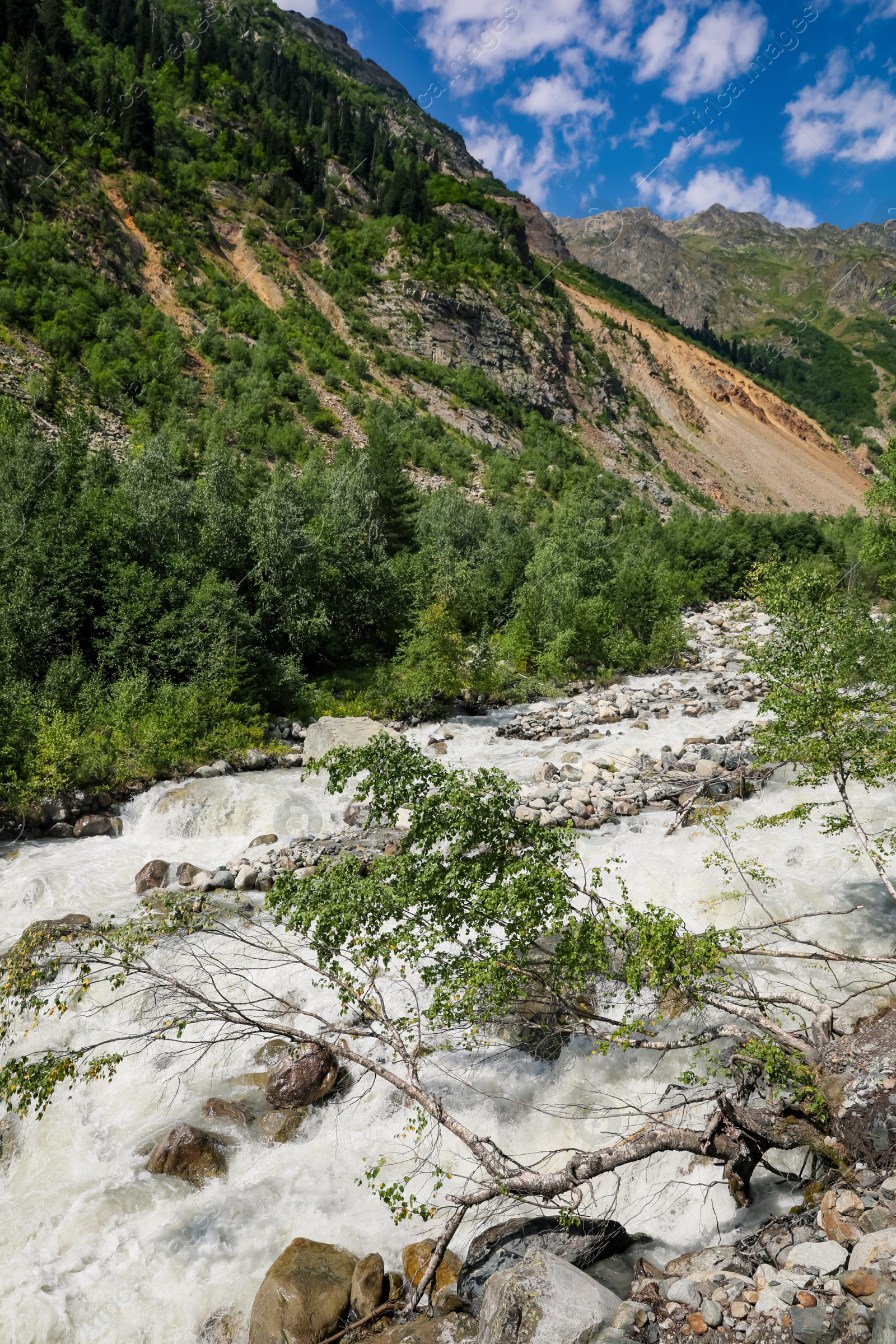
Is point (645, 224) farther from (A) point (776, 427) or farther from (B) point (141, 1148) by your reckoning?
(B) point (141, 1148)

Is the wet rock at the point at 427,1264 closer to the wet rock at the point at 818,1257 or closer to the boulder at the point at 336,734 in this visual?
the wet rock at the point at 818,1257

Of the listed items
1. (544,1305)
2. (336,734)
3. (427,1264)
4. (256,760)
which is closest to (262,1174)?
(427,1264)

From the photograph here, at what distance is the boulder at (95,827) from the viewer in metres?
12.9

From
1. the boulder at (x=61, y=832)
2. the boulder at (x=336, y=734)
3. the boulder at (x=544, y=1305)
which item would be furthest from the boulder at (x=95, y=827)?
the boulder at (x=544, y=1305)

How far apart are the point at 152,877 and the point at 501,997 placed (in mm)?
7779

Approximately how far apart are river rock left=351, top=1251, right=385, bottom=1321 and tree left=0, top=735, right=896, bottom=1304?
0.40 meters

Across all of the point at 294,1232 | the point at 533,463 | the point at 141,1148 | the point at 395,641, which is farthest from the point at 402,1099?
the point at 533,463

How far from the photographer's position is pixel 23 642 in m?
15.3

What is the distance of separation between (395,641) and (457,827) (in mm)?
17202

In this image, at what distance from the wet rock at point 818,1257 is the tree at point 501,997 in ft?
3.54

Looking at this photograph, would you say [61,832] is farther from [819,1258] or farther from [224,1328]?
[819,1258]

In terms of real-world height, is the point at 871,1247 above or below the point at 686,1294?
above

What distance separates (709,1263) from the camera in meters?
4.38

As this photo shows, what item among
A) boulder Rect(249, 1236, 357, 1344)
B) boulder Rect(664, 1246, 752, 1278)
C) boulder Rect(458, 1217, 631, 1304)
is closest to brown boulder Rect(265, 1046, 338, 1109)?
boulder Rect(249, 1236, 357, 1344)
